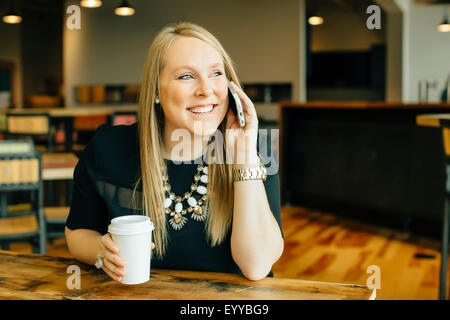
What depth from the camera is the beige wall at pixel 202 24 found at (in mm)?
8039

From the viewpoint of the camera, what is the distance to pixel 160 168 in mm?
1091

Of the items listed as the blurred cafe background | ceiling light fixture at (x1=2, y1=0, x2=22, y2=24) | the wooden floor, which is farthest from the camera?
the blurred cafe background

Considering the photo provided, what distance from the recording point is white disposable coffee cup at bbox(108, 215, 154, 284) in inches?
30.8

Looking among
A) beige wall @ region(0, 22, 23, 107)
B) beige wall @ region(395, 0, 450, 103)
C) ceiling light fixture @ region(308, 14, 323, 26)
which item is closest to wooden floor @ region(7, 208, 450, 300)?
ceiling light fixture @ region(308, 14, 323, 26)

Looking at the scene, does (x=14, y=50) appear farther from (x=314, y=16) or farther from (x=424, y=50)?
(x=314, y=16)

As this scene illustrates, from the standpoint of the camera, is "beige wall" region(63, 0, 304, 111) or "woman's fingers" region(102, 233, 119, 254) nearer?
"woman's fingers" region(102, 233, 119, 254)

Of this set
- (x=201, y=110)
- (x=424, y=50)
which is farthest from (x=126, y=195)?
(x=424, y=50)

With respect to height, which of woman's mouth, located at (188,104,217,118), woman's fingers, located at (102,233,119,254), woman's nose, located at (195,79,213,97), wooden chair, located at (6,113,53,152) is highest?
wooden chair, located at (6,113,53,152)

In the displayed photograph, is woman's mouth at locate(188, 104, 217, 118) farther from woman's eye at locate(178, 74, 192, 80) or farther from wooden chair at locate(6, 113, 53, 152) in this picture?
wooden chair at locate(6, 113, 53, 152)

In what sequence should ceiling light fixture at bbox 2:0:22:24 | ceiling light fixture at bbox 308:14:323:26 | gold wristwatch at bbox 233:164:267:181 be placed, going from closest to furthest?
gold wristwatch at bbox 233:164:267:181 → ceiling light fixture at bbox 308:14:323:26 → ceiling light fixture at bbox 2:0:22:24

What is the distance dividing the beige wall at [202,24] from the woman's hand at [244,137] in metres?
6.41

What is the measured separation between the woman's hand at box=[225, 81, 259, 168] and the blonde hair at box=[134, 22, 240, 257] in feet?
0.18

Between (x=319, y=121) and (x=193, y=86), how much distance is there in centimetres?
414

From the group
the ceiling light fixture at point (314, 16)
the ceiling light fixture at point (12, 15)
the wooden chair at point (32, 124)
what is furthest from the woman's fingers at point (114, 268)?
the wooden chair at point (32, 124)
